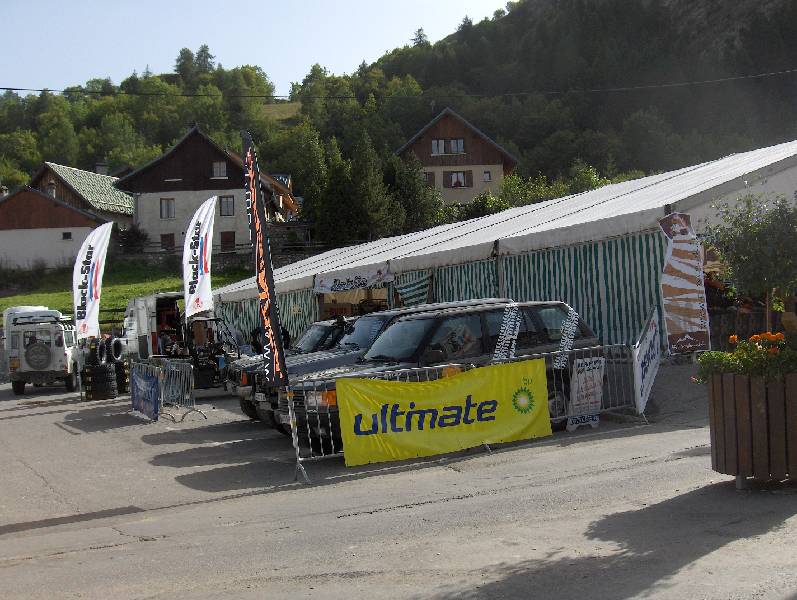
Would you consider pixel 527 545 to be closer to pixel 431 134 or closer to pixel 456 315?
pixel 456 315

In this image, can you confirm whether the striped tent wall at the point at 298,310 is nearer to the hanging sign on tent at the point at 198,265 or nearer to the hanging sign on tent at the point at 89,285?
the hanging sign on tent at the point at 89,285

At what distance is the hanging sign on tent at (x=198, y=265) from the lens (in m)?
18.7

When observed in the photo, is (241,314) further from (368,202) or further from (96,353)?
(368,202)

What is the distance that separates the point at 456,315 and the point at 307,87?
5678 inches

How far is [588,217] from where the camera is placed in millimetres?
17547

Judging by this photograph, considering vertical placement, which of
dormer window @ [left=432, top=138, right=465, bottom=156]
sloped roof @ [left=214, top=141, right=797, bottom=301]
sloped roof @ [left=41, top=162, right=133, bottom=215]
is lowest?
sloped roof @ [left=214, top=141, right=797, bottom=301]

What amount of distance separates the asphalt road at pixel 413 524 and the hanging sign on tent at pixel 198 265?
550 centimetres

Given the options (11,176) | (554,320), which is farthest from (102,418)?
(11,176)

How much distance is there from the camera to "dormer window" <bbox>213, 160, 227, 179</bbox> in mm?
69625

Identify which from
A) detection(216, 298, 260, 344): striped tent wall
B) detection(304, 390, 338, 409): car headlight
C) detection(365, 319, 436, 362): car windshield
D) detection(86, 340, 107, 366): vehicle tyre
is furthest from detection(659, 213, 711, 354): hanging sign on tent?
detection(216, 298, 260, 344): striped tent wall

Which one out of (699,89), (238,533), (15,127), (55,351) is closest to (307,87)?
→ (15,127)

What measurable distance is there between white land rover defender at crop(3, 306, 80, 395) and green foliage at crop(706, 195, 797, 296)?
23.6 m

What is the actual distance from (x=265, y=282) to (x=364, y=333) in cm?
455

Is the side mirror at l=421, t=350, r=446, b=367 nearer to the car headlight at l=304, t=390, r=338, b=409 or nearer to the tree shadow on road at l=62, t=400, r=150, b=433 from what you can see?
the car headlight at l=304, t=390, r=338, b=409
